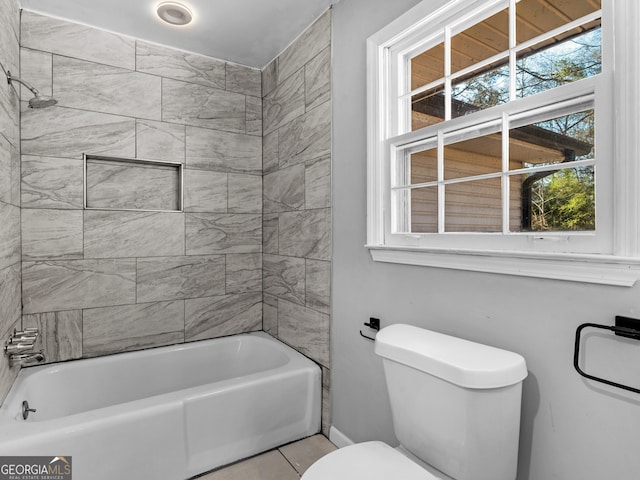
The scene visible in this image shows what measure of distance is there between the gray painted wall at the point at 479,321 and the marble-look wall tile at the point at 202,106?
3.36ft

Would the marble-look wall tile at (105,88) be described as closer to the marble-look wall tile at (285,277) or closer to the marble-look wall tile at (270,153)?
the marble-look wall tile at (270,153)

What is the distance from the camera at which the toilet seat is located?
3.68 ft

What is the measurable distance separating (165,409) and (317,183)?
143 cm

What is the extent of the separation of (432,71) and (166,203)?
1.91 meters

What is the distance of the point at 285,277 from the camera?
2.58m

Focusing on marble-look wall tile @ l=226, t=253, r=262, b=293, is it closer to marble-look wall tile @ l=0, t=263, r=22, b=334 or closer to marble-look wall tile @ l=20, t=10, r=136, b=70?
marble-look wall tile @ l=0, t=263, r=22, b=334

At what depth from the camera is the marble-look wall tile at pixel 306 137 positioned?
2.15m

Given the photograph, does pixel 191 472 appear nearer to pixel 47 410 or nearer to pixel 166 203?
pixel 47 410

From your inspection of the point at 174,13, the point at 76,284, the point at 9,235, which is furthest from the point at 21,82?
the point at 76,284

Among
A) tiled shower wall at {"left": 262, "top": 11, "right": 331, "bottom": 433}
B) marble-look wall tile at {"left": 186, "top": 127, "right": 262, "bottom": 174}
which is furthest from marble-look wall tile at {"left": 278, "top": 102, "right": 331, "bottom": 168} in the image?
marble-look wall tile at {"left": 186, "top": 127, "right": 262, "bottom": 174}

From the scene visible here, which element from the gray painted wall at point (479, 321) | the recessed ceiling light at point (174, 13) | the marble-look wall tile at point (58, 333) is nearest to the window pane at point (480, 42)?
the gray painted wall at point (479, 321)

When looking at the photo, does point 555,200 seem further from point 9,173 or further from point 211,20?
point 9,173

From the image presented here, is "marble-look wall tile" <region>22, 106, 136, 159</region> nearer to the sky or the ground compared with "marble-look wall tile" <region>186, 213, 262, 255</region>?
nearer to the sky

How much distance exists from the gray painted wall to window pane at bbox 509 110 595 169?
0.41 metres
